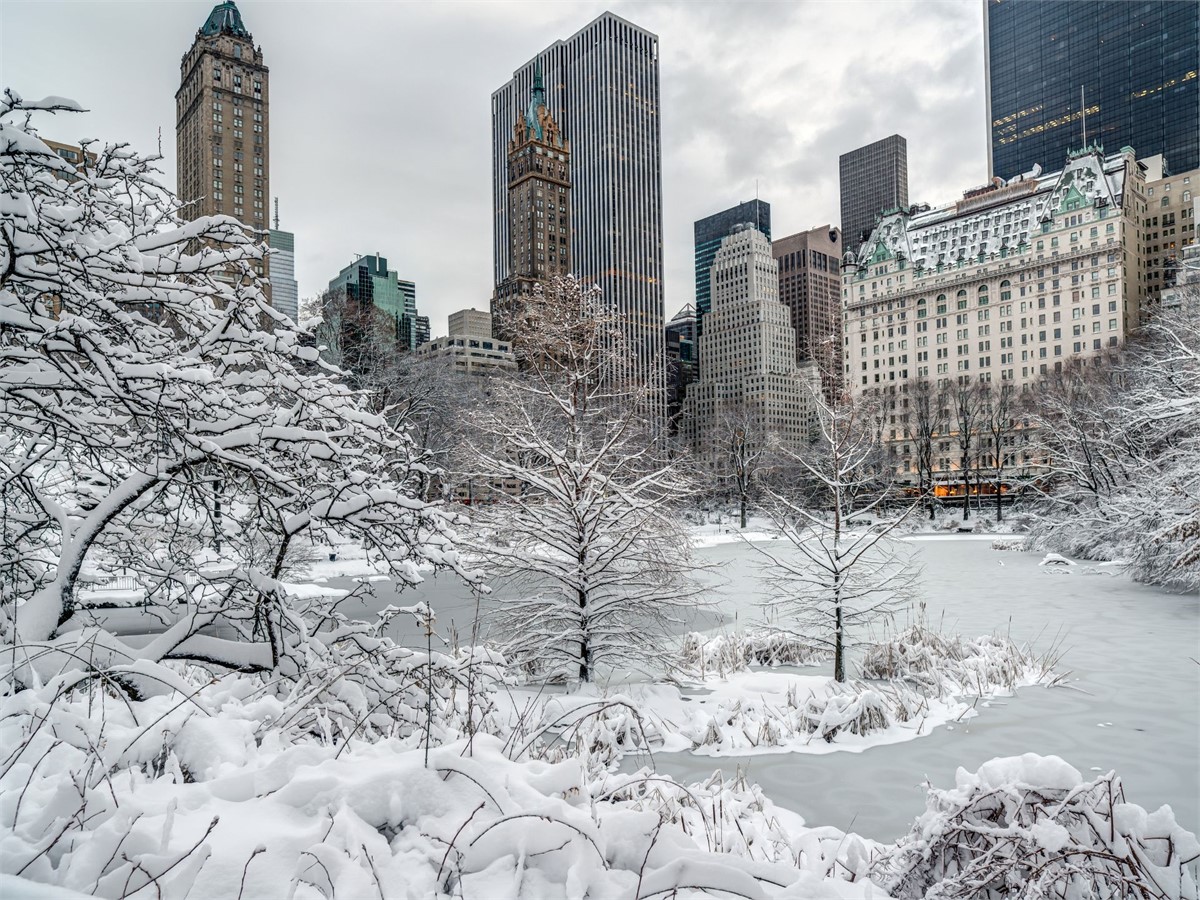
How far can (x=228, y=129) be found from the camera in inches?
3622

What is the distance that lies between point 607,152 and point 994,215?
70.3 metres

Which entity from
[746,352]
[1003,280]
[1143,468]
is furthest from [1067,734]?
[1003,280]

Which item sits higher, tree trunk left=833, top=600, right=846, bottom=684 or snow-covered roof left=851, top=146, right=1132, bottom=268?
snow-covered roof left=851, top=146, right=1132, bottom=268

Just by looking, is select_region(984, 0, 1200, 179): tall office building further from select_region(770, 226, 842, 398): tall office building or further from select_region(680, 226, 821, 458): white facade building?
select_region(680, 226, 821, 458): white facade building

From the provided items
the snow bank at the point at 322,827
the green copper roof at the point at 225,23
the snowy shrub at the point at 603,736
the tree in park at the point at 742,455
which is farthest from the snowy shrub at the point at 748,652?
the green copper roof at the point at 225,23

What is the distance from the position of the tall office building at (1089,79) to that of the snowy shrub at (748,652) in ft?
481

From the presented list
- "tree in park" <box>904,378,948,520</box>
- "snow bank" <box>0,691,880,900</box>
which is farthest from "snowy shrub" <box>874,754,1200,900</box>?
"tree in park" <box>904,378,948,520</box>

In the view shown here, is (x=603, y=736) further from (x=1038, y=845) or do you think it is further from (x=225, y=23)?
(x=225, y=23)

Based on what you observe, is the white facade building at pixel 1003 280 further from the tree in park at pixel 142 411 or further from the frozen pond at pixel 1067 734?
the tree in park at pixel 142 411

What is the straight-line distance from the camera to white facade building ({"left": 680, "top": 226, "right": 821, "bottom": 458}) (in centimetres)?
8225

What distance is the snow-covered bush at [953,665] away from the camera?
966 cm

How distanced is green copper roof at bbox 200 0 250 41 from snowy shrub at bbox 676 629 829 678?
100774 mm

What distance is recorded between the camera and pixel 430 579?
24.2 m

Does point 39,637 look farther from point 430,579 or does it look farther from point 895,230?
point 895,230
